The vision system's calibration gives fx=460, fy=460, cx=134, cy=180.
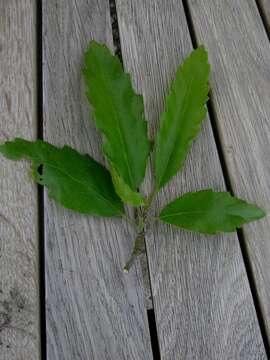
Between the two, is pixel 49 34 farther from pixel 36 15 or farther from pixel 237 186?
pixel 237 186

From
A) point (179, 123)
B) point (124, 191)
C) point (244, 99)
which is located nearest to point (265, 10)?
point (244, 99)

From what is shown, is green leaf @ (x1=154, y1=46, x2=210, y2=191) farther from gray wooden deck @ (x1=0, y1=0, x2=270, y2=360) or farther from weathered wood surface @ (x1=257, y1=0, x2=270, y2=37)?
weathered wood surface @ (x1=257, y1=0, x2=270, y2=37)

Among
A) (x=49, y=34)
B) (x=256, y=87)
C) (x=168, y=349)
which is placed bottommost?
(x=168, y=349)

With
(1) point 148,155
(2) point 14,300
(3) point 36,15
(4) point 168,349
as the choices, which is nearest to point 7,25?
(3) point 36,15

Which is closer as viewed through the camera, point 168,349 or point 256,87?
point 168,349

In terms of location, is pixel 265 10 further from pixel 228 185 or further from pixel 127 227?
pixel 127 227

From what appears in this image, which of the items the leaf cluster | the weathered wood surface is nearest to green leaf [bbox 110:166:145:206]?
the leaf cluster

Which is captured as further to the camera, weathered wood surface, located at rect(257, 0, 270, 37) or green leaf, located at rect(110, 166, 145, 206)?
weathered wood surface, located at rect(257, 0, 270, 37)
